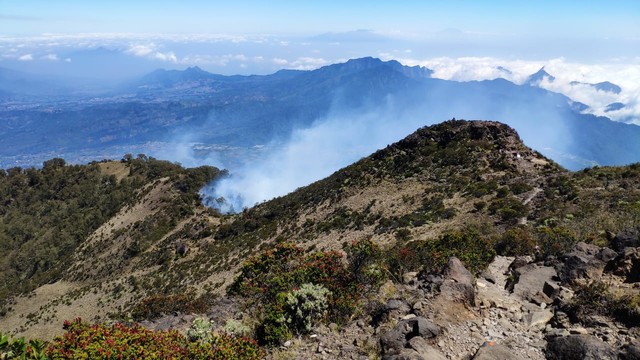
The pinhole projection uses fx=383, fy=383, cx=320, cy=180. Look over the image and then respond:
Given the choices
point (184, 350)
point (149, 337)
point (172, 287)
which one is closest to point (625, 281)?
point (184, 350)

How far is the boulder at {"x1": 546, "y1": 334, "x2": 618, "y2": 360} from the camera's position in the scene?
7.66 meters

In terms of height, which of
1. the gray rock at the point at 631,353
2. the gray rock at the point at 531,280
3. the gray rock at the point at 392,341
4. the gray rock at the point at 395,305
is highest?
the gray rock at the point at 631,353

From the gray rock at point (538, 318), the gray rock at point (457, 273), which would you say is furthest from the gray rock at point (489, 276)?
the gray rock at point (538, 318)

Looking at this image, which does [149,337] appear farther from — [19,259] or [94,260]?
[19,259]

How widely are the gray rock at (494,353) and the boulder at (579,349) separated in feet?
2.98

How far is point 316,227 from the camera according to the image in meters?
35.0

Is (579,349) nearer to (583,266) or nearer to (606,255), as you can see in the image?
(583,266)

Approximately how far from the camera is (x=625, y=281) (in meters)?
10.9

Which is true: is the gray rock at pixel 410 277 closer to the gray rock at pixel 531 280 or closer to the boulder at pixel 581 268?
the gray rock at pixel 531 280

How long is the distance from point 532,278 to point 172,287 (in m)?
30.5

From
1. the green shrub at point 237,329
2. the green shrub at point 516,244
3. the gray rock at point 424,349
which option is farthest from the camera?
the green shrub at point 516,244

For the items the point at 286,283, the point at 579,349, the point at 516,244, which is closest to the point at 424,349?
the point at 579,349

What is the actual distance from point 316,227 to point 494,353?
27.2 m

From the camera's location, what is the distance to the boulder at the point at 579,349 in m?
7.66
